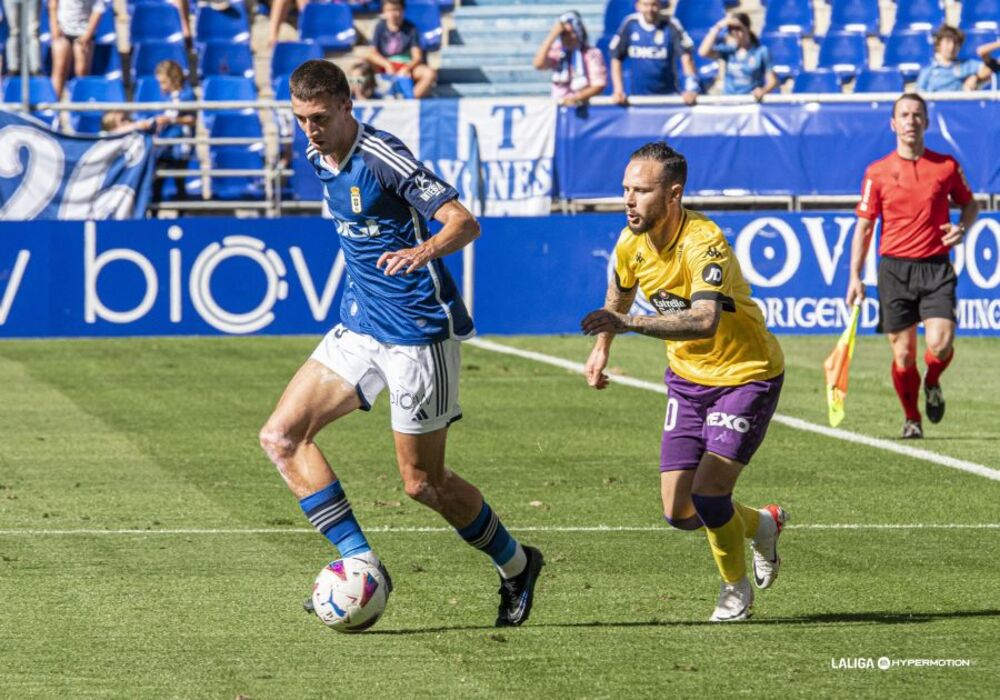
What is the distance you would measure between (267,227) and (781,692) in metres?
13.6

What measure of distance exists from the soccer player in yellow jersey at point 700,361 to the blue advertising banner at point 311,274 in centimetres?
1149

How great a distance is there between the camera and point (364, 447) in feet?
40.8

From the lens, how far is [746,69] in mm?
21484

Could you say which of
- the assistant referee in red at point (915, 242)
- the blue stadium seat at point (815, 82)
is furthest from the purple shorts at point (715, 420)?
the blue stadium seat at point (815, 82)

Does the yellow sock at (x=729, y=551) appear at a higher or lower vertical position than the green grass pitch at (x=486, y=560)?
higher

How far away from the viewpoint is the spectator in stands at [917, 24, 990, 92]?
21.2m

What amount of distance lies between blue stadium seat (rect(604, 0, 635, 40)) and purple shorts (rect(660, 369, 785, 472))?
1754 centimetres

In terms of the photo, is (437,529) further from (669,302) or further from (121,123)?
(121,123)

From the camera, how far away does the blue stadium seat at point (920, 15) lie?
25.2m

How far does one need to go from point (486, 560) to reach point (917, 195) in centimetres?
548

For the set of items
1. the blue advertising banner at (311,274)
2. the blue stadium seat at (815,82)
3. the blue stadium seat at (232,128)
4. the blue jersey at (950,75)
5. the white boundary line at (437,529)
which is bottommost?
the blue advertising banner at (311,274)

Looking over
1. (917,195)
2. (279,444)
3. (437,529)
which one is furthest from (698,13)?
(279,444)

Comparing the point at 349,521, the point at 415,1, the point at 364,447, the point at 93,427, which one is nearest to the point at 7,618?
the point at 349,521

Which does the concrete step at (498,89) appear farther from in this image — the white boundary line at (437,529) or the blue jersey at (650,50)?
the white boundary line at (437,529)
